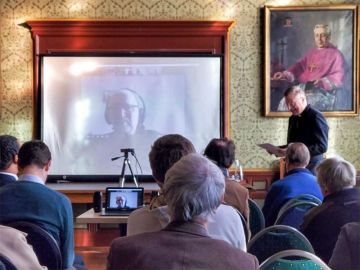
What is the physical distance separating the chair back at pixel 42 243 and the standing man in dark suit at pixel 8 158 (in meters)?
1.02

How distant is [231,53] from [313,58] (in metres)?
0.88

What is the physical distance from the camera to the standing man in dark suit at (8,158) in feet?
10.4

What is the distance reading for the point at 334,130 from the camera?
6219 millimetres

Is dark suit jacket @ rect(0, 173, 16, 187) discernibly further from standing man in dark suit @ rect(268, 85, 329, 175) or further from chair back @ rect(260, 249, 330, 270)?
standing man in dark suit @ rect(268, 85, 329, 175)

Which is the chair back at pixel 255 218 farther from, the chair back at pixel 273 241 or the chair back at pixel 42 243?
the chair back at pixel 42 243

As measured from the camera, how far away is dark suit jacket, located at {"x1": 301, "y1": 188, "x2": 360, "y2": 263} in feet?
8.11

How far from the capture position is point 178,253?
55.8 inches

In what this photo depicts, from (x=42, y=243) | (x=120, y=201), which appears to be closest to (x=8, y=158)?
(x=120, y=201)

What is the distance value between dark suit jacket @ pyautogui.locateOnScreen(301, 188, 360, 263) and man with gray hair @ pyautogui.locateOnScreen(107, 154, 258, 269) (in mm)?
1015

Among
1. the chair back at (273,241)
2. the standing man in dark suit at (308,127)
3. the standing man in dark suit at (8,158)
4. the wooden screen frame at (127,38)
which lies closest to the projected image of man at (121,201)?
the standing man in dark suit at (8,158)

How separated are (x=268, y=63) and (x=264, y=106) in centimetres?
46

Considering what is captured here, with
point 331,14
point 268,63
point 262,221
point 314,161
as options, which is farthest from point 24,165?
point 331,14

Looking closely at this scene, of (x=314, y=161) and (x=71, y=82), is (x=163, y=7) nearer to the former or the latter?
(x=71, y=82)

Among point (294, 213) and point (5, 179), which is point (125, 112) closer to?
point (5, 179)
